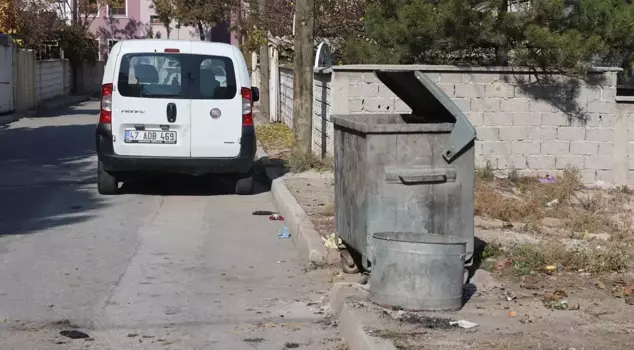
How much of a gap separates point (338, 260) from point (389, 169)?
1817mm

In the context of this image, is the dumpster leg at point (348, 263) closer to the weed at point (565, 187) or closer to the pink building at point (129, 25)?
the weed at point (565, 187)

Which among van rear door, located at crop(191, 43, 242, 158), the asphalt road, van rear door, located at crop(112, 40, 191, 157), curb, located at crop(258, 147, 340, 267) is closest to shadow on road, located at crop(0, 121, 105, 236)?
the asphalt road

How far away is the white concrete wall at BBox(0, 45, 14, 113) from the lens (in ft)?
→ 89.3

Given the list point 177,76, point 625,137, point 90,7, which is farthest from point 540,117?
point 90,7

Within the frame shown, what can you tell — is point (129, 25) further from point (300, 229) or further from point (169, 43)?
point (300, 229)

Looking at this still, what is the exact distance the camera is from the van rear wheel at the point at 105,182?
1268 cm

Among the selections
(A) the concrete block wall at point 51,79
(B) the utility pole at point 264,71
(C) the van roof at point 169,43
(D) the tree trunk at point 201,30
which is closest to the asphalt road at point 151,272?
(C) the van roof at point 169,43

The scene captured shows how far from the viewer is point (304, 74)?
15383mm

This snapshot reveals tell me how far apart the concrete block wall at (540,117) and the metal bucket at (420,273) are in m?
7.62

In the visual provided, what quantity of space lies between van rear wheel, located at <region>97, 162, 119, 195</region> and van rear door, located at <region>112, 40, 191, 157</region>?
57cm

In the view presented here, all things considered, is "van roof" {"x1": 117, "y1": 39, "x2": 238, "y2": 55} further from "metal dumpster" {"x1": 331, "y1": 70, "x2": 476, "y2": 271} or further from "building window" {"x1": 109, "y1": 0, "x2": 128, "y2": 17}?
"building window" {"x1": 109, "y1": 0, "x2": 128, "y2": 17}

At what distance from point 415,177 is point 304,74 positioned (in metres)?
8.62

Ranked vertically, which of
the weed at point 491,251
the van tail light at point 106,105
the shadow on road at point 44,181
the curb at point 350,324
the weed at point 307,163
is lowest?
the shadow on road at point 44,181

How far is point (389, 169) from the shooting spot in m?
6.97
